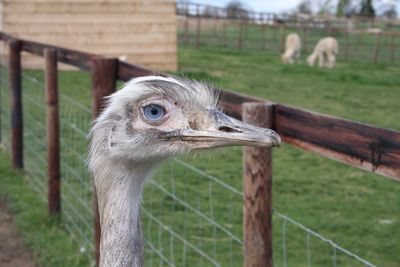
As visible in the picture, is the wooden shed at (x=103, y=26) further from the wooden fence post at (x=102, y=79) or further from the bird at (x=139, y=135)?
the bird at (x=139, y=135)

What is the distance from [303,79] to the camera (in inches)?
718

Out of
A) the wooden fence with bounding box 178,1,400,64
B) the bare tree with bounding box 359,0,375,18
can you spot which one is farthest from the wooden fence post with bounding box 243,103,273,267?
the bare tree with bounding box 359,0,375,18

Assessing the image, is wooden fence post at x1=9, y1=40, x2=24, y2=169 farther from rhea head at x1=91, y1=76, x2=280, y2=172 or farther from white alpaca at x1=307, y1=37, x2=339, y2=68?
white alpaca at x1=307, y1=37, x2=339, y2=68

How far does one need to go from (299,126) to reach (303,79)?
51.2 feet

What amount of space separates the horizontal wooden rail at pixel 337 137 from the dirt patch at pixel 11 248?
261cm

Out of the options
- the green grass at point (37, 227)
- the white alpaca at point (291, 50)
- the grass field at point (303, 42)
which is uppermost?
the green grass at point (37, 227)

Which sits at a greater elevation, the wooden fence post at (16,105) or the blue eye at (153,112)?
the blue eye at (153,112)

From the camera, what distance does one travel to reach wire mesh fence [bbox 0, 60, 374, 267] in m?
5.20

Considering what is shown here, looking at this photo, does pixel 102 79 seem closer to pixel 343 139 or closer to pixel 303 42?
pixel 343 139

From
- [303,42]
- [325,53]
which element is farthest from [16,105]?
[303,42]

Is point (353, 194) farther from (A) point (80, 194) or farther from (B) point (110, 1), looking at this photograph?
(B) point (110, 1)

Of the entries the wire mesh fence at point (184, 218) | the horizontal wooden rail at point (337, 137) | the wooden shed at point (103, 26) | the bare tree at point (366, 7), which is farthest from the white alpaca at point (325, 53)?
the horizontal wooden rail at point (337, 137)

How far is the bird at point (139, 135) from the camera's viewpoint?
2443 mm

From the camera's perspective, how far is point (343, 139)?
2541 millimetres
